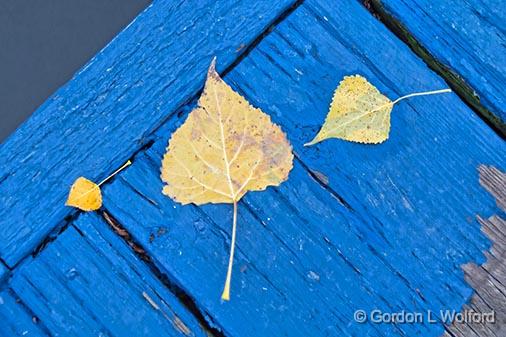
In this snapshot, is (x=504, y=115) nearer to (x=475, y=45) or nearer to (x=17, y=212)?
(x=475, y=45)

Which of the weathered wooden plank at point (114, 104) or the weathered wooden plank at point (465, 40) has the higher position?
the weathered wooden plank at point (114, 104)

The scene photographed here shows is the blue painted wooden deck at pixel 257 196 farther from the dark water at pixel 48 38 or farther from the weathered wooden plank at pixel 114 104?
the dark water at pixel 48 38

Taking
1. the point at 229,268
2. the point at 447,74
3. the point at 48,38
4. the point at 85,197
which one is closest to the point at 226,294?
the point at 229,268

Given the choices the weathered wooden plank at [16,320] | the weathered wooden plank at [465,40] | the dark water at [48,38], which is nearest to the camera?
the weathered wooden plank at [16,320]

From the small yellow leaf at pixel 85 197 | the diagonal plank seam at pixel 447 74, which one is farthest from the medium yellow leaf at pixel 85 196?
the diagonal plank seam at pixel 447 74

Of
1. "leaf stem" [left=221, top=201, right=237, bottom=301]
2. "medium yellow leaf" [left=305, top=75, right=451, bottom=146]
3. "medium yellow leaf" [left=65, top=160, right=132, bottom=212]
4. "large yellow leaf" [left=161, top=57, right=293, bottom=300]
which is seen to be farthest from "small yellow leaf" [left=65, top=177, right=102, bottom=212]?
"medium yellow leaf" [left=305, top=75, right=451, bottom=146]

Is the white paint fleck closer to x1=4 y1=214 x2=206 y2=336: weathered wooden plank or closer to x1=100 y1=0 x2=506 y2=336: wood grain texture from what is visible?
x1=100 y1=0 x2=506 y2=336: wood grain texture
